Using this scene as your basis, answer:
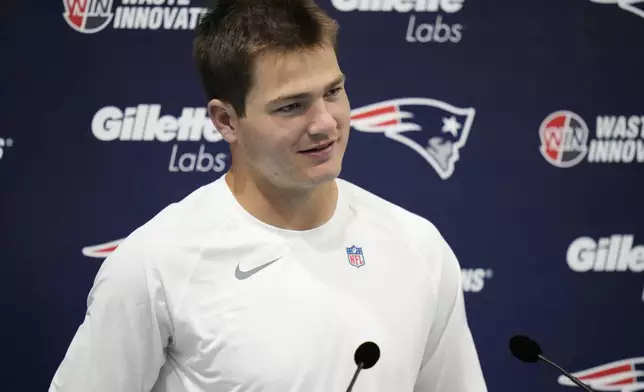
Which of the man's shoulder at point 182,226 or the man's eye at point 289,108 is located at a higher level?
the man's eye at point 289,108

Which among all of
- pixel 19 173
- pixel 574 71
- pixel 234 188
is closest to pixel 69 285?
pixel 19 173

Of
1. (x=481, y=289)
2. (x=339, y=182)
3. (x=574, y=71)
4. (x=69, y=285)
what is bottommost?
(x=69, y=285)

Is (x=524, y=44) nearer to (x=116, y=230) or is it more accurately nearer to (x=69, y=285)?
(x=116, y=230)

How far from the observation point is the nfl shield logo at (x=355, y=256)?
1664mm

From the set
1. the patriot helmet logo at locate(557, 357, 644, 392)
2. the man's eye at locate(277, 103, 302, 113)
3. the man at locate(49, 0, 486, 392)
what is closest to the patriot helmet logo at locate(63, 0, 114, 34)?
the man at locate(49, 0, 486, 392)

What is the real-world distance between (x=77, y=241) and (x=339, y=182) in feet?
4.29

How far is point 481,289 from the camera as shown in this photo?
2895 millimetres

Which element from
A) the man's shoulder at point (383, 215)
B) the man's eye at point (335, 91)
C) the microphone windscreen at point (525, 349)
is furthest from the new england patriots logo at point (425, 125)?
the microphone windscreen at point (525, 349)

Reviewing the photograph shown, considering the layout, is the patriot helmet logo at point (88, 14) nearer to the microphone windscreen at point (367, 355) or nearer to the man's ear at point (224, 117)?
the man's ear at point (224, 117)

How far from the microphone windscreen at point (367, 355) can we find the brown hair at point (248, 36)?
0.50 metres

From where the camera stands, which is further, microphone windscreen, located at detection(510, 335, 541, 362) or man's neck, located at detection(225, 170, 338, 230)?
man's neck, located at detection(225, 170, 338, 230)

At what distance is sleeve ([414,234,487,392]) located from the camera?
172cm

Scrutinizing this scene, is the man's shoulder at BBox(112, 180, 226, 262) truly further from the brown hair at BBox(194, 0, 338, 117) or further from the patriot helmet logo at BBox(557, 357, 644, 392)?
the patriot helmet logo at BBox(557, 357, 644, 392)

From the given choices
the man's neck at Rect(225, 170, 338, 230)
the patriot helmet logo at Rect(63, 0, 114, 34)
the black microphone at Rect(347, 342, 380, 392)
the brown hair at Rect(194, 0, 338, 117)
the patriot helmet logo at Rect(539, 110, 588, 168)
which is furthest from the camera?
the patriot helmet logo at Rect(539, 110, 588, 168)
